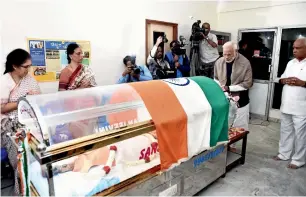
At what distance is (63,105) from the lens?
149cm

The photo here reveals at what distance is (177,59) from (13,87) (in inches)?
108

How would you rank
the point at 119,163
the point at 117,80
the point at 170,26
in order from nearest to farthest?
the point at 119,163 < the point at 117,80 < the point at 170,26

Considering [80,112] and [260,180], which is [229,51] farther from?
[80,112]

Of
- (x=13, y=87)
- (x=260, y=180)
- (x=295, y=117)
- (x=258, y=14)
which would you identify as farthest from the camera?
(x=258, y=14)

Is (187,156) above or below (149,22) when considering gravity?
A: below

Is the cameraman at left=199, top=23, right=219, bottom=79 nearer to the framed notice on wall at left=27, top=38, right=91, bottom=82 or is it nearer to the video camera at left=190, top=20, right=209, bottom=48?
the video camera at left=190, top=20, right=209, bottom=48

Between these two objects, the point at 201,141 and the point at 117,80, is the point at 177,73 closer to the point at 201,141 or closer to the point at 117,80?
the point at 117,80

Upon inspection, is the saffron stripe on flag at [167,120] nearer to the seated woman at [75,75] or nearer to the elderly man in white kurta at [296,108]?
the seated woman at [75,75]

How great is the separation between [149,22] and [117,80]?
118 centimetres

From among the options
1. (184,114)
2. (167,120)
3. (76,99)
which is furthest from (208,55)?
(76,99)

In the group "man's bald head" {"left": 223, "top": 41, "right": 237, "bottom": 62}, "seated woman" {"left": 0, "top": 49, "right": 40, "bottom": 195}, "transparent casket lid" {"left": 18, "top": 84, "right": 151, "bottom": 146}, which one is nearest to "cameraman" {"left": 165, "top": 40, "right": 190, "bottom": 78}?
"man's bald head" {"left": 223, "top": 41, "right": 237, "bottom": 62}

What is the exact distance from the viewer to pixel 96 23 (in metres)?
A: 3.17

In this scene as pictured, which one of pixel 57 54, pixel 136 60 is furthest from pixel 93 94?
pixel 136 60

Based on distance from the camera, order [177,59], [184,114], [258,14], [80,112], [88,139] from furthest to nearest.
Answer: [258,14], [177,59], [184,114], [80,112], [88,139]
